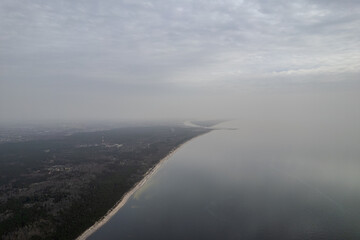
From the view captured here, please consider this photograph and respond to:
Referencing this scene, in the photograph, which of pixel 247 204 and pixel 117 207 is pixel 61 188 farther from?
pixel 247 204

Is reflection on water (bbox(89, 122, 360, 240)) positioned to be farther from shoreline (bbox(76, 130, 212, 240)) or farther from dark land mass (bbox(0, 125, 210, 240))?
dark land mass (bbox(0, 125, 210, 240))

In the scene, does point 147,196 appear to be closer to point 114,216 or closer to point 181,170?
point 114,216

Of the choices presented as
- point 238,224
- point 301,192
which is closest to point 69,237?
point 238,224

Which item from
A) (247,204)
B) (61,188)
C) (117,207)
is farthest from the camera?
(61,188)

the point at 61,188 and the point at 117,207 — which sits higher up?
the point at 61,188

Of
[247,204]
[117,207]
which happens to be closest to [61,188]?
[117,207]

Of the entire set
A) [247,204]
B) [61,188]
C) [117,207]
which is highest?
[61,188]

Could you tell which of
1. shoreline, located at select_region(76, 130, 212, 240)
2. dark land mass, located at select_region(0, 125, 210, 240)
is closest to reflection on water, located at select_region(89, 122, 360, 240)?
shoreline, located at select_region(76, 130, 212, 240)

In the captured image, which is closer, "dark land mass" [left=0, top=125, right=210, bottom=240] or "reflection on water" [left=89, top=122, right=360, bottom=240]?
"reflection on water" [left=89, top=122, right=360, bottom=240]
